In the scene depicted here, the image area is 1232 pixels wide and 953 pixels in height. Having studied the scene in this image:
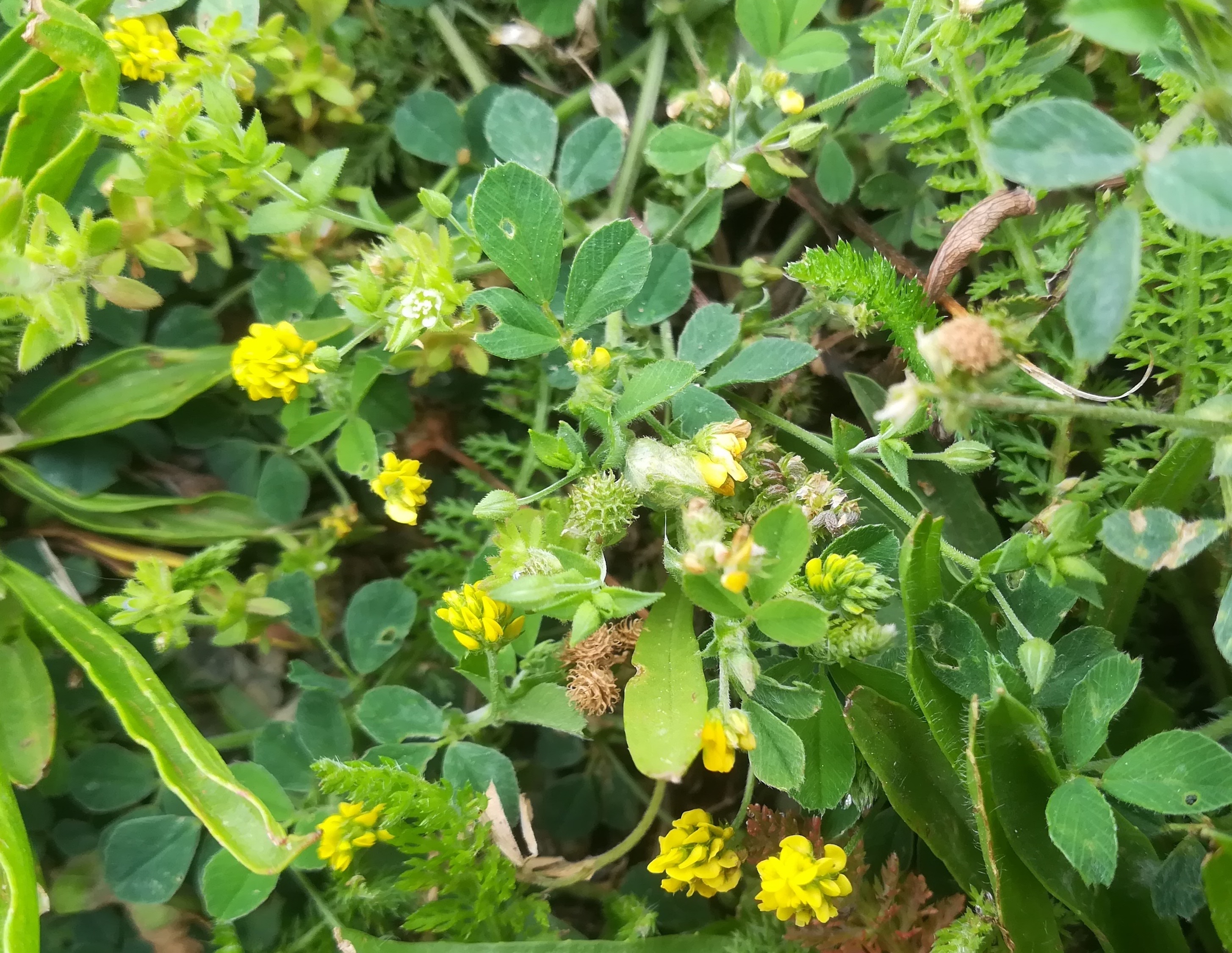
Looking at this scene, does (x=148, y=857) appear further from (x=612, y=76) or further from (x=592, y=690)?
(x=612, y=76)

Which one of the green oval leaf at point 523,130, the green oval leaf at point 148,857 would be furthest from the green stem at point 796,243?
the green oval leaf at point 148,857

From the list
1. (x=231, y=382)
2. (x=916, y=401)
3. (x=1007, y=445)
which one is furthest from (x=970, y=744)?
(x=231, y=382)

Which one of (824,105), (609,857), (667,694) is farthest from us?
(609,857)

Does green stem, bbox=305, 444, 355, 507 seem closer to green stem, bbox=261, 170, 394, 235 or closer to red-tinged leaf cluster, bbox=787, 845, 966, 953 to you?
green stem, bbox=261, 170, 394, 235

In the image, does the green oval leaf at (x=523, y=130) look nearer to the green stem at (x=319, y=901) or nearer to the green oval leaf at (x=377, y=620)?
the green oval leaf at (x=377, y=620)

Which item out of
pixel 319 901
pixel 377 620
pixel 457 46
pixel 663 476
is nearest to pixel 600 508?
pixel 663 476

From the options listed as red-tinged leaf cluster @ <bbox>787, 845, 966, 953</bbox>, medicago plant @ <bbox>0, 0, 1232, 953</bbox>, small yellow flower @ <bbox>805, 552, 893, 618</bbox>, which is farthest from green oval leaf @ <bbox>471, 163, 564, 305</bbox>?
red-tinged leaf cluster @ <bbox>787, 845, 966, 953</bbox>

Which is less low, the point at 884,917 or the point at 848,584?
the point at 848,584

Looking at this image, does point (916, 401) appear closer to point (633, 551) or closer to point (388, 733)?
point (633, 551)
